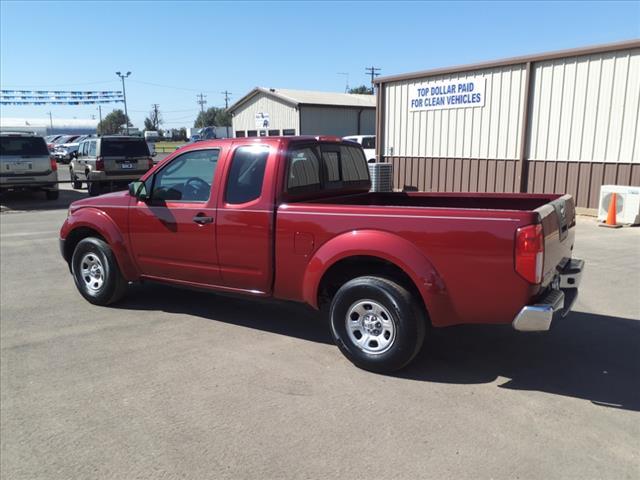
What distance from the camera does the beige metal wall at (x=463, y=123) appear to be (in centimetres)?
1361

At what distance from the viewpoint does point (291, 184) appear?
4.63 m

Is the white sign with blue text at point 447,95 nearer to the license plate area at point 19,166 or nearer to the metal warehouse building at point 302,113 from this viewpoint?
the license plate area at point 19,166

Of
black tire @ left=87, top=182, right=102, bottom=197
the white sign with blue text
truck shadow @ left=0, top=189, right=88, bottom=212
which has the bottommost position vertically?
truck shadow @ left=0, top=189, right=88, bottom=212

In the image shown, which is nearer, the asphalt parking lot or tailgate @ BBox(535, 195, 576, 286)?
the asphalt parking lot

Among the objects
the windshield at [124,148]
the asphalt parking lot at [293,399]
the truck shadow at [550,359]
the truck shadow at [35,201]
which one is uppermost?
the windshield at [124,148]

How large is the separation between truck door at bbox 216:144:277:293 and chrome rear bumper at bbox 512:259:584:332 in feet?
6.92

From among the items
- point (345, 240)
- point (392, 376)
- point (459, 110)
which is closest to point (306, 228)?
point (345, 240)

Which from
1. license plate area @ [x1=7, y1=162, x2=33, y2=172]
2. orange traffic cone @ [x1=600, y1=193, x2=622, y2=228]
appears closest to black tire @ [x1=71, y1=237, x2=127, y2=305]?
orange traffic cone @ [x1=600, y1=193, x2=622, y2=228]

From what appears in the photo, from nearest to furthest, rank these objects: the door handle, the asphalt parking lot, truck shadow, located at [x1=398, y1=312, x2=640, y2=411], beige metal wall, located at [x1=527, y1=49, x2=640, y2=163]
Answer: the asphalt parking lot → truck shadow, located at [x1=398, y1=312, x2=640, y2=411] → the door handle → beige metal wall, located at [x1=527, y1=49, x2=640, y2=163]

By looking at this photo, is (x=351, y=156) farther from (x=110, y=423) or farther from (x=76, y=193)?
(x=76, y=193)

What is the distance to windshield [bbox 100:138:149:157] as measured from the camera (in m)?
17.2

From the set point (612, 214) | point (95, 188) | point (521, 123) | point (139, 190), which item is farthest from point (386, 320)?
point (95, 188)

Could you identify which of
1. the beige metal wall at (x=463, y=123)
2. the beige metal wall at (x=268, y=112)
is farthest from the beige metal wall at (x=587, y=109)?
the beige metal wall at (x=268, y=112)

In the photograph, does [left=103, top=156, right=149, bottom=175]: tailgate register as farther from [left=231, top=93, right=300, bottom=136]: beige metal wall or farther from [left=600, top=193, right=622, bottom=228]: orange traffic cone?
[left=231, top=93, right=300, bottom=136]: beige metal wall
